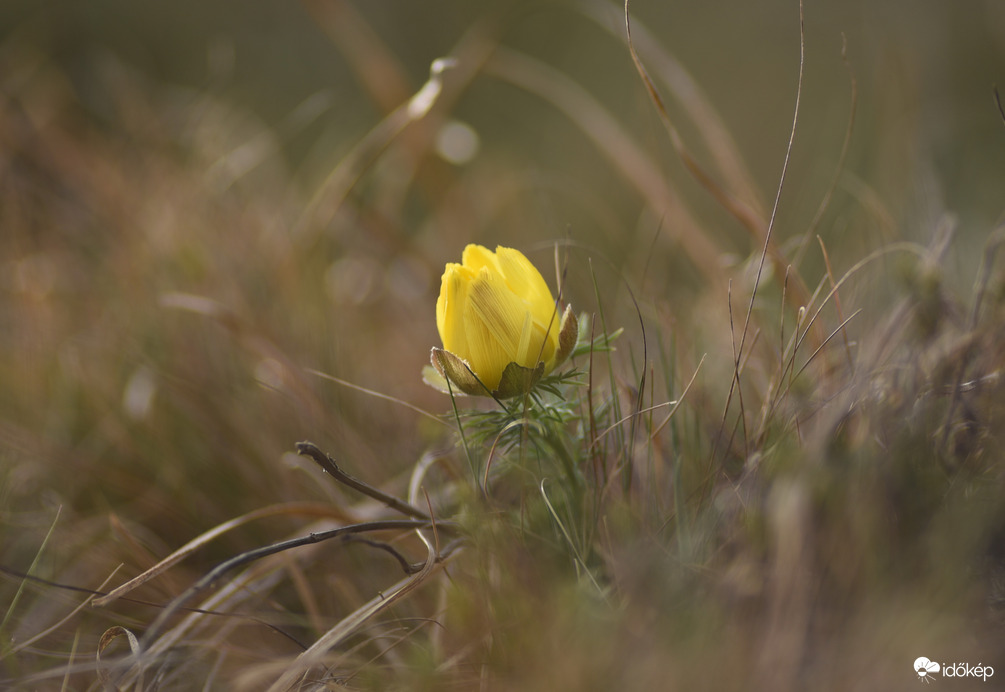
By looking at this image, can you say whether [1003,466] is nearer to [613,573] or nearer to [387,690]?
[613,573]

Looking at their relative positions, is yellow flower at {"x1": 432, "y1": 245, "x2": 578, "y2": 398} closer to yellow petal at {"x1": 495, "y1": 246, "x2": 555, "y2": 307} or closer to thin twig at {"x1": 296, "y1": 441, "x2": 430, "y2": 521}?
yellow petal at {"x1": 495, "y1": 246, "x2": 555, "y2": 307}

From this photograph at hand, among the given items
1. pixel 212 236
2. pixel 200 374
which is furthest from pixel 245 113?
pixel 200 374

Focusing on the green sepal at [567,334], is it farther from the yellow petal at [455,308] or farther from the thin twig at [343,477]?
the thin twig at [343,477]

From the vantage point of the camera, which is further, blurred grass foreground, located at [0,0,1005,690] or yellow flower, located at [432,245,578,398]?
yellow flower, located at [432,245,578,398]

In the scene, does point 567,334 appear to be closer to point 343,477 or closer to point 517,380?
point 517,380

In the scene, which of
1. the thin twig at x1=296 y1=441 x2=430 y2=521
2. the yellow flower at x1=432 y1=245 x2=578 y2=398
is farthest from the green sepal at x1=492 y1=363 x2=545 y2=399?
the thin twig at x1=296 y1=441 x2=430 y2=521

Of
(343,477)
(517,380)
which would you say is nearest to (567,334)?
(517,380)
